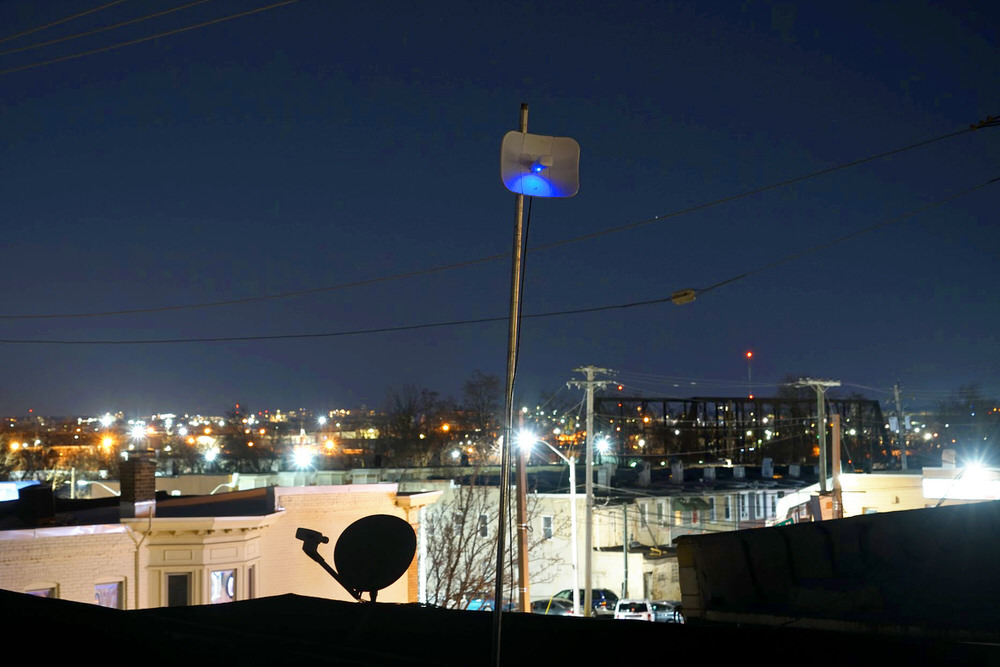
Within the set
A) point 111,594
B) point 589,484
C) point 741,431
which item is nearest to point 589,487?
point 589,484

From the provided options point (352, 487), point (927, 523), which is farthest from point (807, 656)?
point (352, 487)

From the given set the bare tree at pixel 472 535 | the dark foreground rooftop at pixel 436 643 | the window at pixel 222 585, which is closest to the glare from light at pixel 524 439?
the window at pixel 222 585

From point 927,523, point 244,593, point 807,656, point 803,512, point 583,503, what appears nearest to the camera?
point 807,656

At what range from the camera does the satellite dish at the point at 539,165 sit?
5.10 m

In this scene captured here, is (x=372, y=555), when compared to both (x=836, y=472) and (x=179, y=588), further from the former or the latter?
(x=836, y=472)

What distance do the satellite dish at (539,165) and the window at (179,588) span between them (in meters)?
17.7

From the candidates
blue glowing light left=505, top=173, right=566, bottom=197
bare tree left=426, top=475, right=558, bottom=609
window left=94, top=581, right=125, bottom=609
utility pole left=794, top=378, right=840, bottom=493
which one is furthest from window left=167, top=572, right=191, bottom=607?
utility pole left=794, top=378, right=840, bottom=493

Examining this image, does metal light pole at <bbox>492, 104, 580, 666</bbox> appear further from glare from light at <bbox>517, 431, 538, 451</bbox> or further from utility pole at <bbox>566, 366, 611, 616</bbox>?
utility pole at <bbox>566, 366, 611, 616</bbox>

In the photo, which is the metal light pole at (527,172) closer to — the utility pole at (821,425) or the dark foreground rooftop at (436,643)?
the dark foreground rooftop at (436,643)

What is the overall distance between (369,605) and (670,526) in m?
42.8

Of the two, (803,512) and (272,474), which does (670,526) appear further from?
(272,474)

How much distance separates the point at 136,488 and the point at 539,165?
17.8 meters

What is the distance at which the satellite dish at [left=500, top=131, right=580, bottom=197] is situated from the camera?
5098 millimetres

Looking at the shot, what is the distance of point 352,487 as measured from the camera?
2419 centimetres
